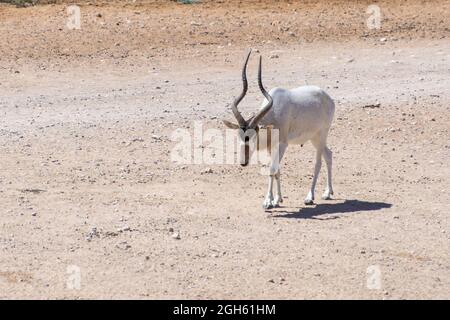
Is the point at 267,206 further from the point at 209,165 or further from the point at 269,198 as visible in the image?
the point at 209,165

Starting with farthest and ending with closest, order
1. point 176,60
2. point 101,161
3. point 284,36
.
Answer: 1. point 284,36
2. point 176,60
3. point 101,161

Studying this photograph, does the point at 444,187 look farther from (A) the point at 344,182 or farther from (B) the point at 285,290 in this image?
(B) the point at 285,290

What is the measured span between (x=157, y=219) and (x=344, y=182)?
321 centimetres

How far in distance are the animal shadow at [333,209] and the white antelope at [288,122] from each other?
8.3 inches

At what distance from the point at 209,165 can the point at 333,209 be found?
251cm

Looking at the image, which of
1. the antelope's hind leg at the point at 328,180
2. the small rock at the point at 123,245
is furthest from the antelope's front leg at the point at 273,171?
the small rock at the point at 123,245

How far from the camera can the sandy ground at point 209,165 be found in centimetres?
1015

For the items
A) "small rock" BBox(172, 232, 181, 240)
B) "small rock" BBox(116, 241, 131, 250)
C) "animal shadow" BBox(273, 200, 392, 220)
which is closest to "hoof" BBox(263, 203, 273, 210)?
"animal shadow" BBox(273, 200, 392, 220)

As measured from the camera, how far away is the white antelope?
12.0 m

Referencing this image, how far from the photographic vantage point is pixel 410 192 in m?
13.2

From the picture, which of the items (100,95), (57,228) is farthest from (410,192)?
(100,95)

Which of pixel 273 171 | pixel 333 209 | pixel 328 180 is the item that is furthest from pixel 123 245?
pixel 328 180

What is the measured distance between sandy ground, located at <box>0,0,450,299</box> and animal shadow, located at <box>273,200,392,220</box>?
4 centimetres

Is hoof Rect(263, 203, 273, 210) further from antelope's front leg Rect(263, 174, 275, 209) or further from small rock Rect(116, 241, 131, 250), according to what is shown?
small rock Rect(116, 241, 131, 250)
